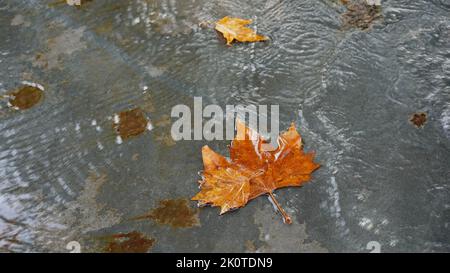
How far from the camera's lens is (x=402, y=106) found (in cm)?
223

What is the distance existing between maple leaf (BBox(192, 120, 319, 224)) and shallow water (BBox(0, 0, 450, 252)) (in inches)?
1.8

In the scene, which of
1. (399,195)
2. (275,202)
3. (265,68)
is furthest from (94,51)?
(399,195)

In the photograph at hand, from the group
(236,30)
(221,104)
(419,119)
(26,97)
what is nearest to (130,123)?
(221,104)

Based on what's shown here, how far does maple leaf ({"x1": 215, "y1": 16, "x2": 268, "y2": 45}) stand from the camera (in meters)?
2.53

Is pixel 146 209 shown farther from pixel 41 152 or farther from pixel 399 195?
pixel 399 195

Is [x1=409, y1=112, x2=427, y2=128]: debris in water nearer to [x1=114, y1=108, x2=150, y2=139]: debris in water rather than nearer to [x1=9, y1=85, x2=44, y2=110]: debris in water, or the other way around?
[x1=114, y1=108, x2=150, y2=139]: debris in water

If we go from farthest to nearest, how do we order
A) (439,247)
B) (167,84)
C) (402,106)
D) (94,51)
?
(94,51) → (167,84) → (402,106) → (439,247)

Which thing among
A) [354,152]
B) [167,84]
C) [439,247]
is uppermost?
[167,84]

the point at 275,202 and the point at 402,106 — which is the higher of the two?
the point at 402,106

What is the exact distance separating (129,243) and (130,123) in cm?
60

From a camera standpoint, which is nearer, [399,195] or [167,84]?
[399,195]

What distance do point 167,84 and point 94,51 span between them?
480 mm

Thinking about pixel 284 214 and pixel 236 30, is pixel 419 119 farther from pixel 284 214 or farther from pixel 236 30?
pixel 236 30

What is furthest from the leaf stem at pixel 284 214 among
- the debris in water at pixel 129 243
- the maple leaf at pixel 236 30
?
the maple leaf at pixel 236 30
